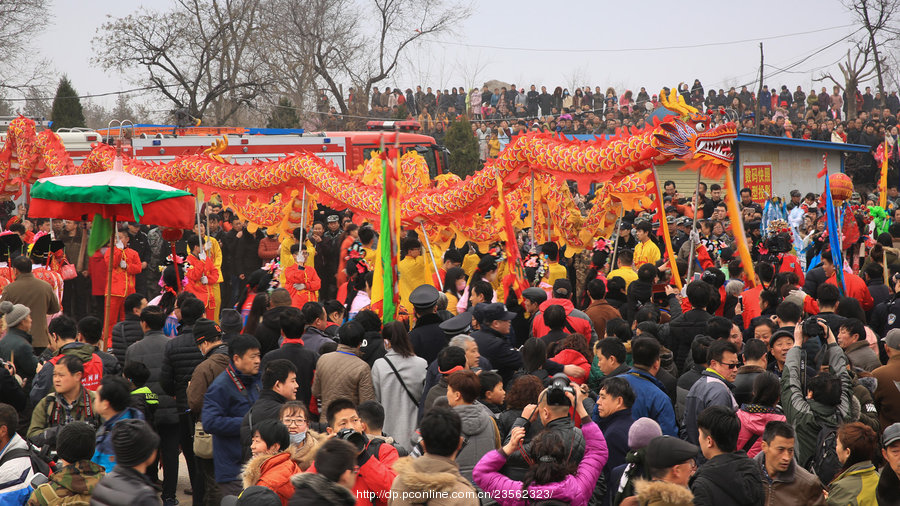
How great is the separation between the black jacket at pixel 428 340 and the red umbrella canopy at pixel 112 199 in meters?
3.17

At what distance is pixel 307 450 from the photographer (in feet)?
14.4

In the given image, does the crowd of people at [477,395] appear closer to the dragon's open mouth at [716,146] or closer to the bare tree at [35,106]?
the dragon's open mouth at [716,146]

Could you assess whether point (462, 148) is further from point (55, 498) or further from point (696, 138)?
point (55, 498)

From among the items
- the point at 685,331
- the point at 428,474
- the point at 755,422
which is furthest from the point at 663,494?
the point at 685,331

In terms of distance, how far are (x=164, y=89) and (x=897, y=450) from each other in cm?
2993

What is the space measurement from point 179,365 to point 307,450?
2.39 m

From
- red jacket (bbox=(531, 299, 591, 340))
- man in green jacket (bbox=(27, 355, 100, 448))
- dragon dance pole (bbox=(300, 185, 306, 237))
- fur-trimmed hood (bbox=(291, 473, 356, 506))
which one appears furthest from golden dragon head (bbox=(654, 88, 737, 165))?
fur-trimmed hood (bbox=(291, 473, 356, 506))

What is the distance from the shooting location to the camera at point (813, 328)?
5.92 metres

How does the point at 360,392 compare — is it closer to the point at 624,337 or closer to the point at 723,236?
the point at 624,337

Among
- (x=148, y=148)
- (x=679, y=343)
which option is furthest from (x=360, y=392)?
(x=148, y=148)

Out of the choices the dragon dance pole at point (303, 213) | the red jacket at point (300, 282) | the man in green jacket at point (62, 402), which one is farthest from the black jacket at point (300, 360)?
the dragon dance pole at point (303, 213)

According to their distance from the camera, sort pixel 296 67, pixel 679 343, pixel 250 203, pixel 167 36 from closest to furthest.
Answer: pixel 679 343, pixel 250 203, pixel 167 36, pixel 296 67

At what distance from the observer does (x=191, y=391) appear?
19.6 ft

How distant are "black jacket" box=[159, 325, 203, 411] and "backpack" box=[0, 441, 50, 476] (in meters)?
1.57
